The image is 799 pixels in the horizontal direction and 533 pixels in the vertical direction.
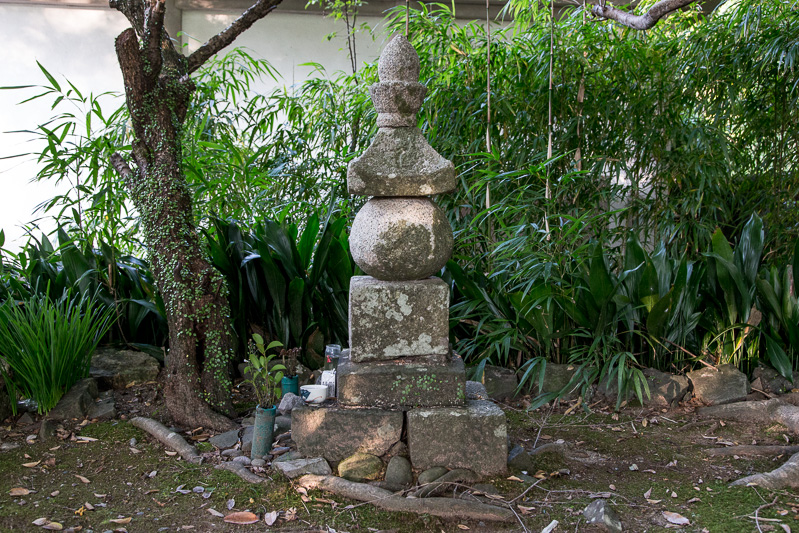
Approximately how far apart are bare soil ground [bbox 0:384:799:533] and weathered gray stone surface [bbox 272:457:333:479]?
4 centimetres

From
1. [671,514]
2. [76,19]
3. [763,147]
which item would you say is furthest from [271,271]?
[76,19]

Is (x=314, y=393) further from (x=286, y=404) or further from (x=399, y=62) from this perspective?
(x=399, y=62)

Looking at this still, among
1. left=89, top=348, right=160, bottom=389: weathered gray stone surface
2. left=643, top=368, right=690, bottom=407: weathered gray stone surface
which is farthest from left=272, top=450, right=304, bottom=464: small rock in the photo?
left=643, top=368, right=690, bottom=407: weathered gray stone surface

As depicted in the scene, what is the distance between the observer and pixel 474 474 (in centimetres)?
236

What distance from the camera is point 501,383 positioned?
10.9 ft

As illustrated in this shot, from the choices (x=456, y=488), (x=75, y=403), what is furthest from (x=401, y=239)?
(x=75, y=403)

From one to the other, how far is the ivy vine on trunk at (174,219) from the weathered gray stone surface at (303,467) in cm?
62

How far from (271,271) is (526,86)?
1882mm

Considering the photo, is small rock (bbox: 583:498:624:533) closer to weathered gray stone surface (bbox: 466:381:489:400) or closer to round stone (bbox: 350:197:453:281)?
weathered gray stone surface (bbox: 466:381:489:400)

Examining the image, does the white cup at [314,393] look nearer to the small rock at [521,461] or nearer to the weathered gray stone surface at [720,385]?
the small rock at [521,461]

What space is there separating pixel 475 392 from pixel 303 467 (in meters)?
0.77

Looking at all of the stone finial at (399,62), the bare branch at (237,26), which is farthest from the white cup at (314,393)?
the bare branch at (237,26)

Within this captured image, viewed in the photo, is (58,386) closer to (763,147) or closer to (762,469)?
(762,469)

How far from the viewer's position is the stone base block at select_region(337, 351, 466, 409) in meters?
2.39
